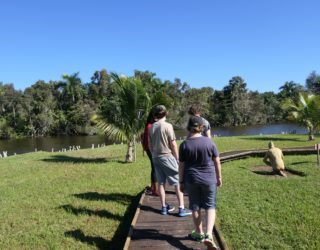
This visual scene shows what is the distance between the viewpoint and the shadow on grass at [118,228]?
607 centimetres

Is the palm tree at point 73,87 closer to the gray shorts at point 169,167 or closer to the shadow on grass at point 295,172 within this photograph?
the shadow on grass at point 295,172

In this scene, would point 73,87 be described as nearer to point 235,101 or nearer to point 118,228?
point 235,101

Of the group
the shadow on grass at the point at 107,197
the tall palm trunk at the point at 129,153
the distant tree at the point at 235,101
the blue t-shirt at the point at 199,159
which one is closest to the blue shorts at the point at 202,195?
the blue t-shirt at the point at 199,159

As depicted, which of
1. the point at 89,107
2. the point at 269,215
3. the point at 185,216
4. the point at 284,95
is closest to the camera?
the point at 185,216

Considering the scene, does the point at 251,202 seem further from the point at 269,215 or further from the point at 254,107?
the point at 254,107

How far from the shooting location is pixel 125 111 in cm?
1409

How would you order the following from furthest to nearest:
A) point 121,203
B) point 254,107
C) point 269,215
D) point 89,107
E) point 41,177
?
1. point 254,107
2. point 89,107
3. point 41,177
4. point 121,203
5. point 269,215

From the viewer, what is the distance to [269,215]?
22.1 ft

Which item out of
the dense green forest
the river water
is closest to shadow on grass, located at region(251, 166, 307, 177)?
the river water

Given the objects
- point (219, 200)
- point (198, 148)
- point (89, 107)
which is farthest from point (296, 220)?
point (89, 107)

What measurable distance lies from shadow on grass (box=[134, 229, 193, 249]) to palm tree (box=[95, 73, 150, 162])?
841cm

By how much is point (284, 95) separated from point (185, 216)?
84.6 meters

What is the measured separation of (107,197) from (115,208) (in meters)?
0.96

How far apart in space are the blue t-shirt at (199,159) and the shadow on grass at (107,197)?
3.94m
